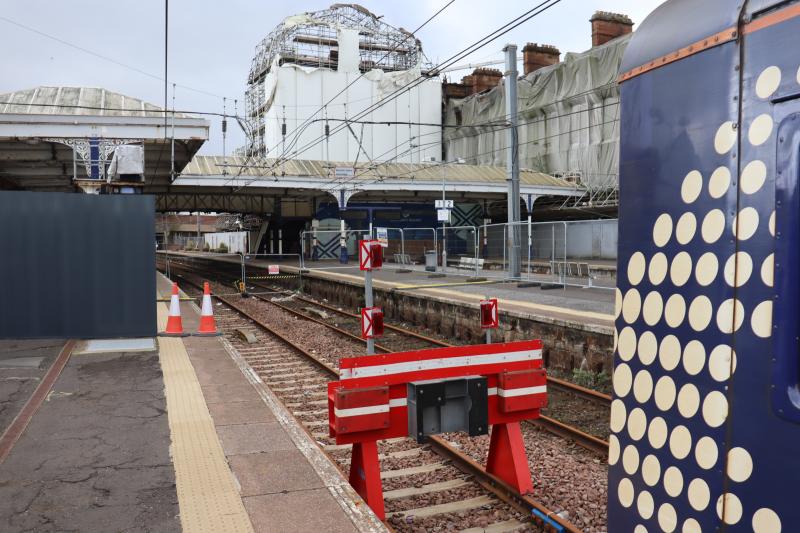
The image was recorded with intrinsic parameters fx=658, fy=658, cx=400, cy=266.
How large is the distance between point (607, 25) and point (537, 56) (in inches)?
268

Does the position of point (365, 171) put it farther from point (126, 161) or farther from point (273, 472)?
point (273, 472)

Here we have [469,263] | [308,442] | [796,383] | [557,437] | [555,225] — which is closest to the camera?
[796,383]

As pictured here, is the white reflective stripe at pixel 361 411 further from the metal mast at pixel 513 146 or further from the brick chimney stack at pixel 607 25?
the brick chimney stack at pixel 607 25

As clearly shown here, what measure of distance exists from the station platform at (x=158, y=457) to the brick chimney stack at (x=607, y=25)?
35.0m

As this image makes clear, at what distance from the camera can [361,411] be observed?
487 cm

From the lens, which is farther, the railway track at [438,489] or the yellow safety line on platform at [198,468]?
the railway track at [438,489]

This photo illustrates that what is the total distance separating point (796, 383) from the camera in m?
2.28

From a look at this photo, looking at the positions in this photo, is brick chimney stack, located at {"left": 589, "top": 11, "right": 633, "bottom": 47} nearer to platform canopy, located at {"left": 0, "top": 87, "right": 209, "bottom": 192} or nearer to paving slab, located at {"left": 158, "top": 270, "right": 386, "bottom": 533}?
platform canopy, located at {"left": 0, "top": 87, "right": 209, "bottom": 192}

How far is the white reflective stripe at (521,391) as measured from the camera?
17.5ft

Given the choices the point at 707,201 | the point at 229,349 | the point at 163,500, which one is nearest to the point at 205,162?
the point at 229,349

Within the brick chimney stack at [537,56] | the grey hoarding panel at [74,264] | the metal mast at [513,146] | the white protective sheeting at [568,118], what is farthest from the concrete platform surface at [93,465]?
the brick chimney stack at [537,56]

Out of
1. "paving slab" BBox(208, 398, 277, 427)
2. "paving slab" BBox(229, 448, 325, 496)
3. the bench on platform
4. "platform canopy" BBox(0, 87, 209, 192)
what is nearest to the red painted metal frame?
"paving slab" BBox(229, 448, 325, 496)

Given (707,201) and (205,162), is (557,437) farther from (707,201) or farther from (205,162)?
(205,162)

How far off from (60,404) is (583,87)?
118ft
